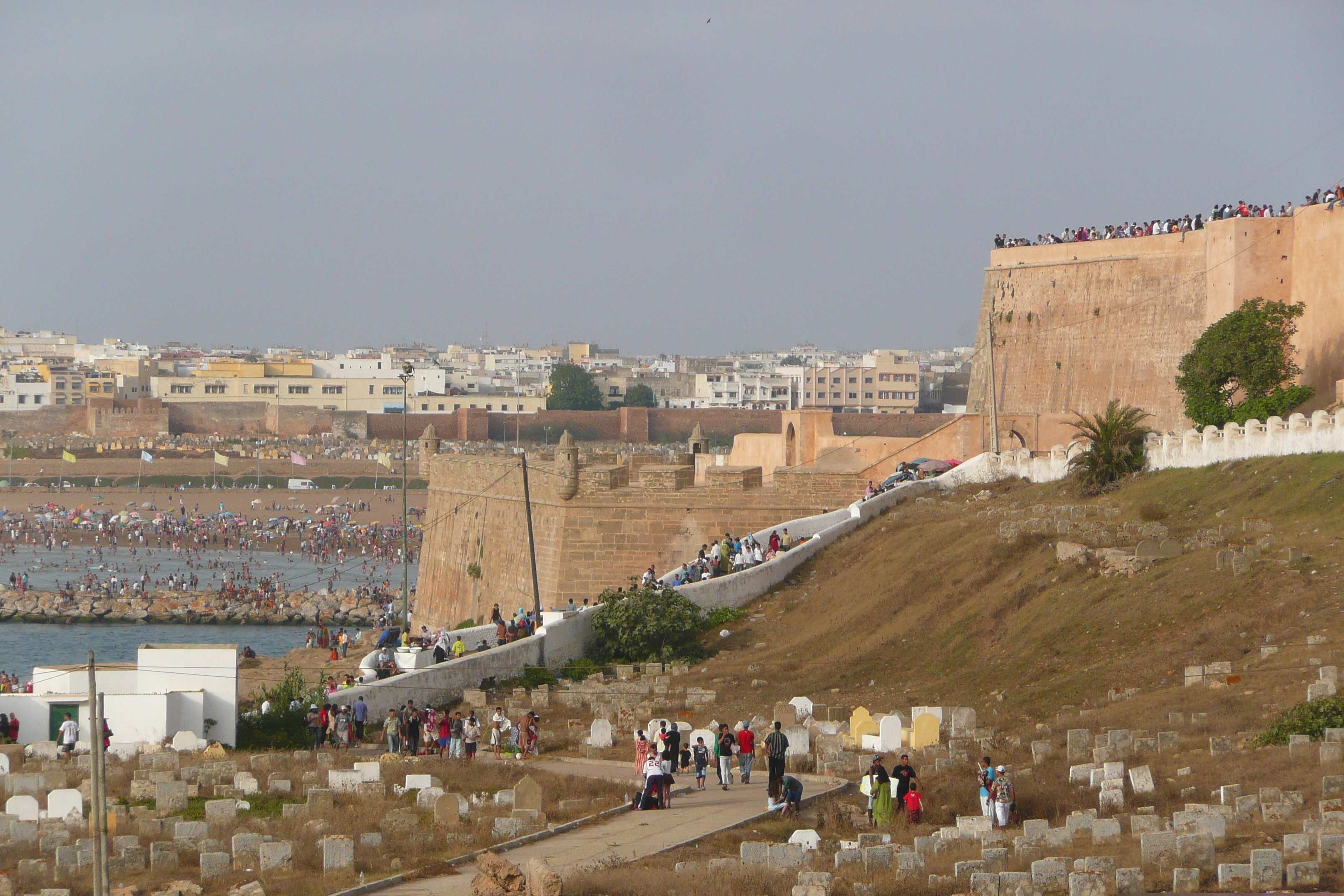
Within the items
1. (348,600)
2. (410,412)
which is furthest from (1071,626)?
(410,412)

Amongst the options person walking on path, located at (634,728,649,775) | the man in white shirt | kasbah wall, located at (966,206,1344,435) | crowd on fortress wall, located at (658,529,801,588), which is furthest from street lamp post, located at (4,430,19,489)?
person walking on path, located at (634,728,649,775)

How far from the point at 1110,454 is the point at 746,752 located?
11108mm

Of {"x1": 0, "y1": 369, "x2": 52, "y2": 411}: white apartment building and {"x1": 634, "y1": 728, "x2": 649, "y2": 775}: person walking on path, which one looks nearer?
{"x1": 634, "y1": 728, "x2": 649, "y2": 775}: person walking on path

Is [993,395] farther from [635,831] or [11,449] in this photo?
[11,449]

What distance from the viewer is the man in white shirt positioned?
16047mm

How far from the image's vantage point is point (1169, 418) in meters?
32.4

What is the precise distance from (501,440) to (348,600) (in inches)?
2066

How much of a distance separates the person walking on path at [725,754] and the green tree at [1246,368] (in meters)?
14.9

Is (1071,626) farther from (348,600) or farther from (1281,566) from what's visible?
(348,600)

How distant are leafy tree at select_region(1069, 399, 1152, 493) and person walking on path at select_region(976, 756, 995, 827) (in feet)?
38.2

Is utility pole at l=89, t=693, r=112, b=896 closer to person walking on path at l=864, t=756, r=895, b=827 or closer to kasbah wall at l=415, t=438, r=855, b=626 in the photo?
person walking on path at l=864, t=756, r=895, b=827

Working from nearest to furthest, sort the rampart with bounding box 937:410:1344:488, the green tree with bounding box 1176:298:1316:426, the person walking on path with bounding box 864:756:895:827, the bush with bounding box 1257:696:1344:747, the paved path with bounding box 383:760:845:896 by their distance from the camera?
1. the paved path with bounding box 383:760:845:896
2. the bush with bounding box 1257:696:1344:747
3. the person walking on path with bounding box 864:756:895:827
4. the rampart with bounding box 937:410:1344:488
5. the green tree with bounding box 1176:298:1316:426

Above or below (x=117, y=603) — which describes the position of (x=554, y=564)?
above

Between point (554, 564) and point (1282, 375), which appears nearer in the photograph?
point (554, 564)
